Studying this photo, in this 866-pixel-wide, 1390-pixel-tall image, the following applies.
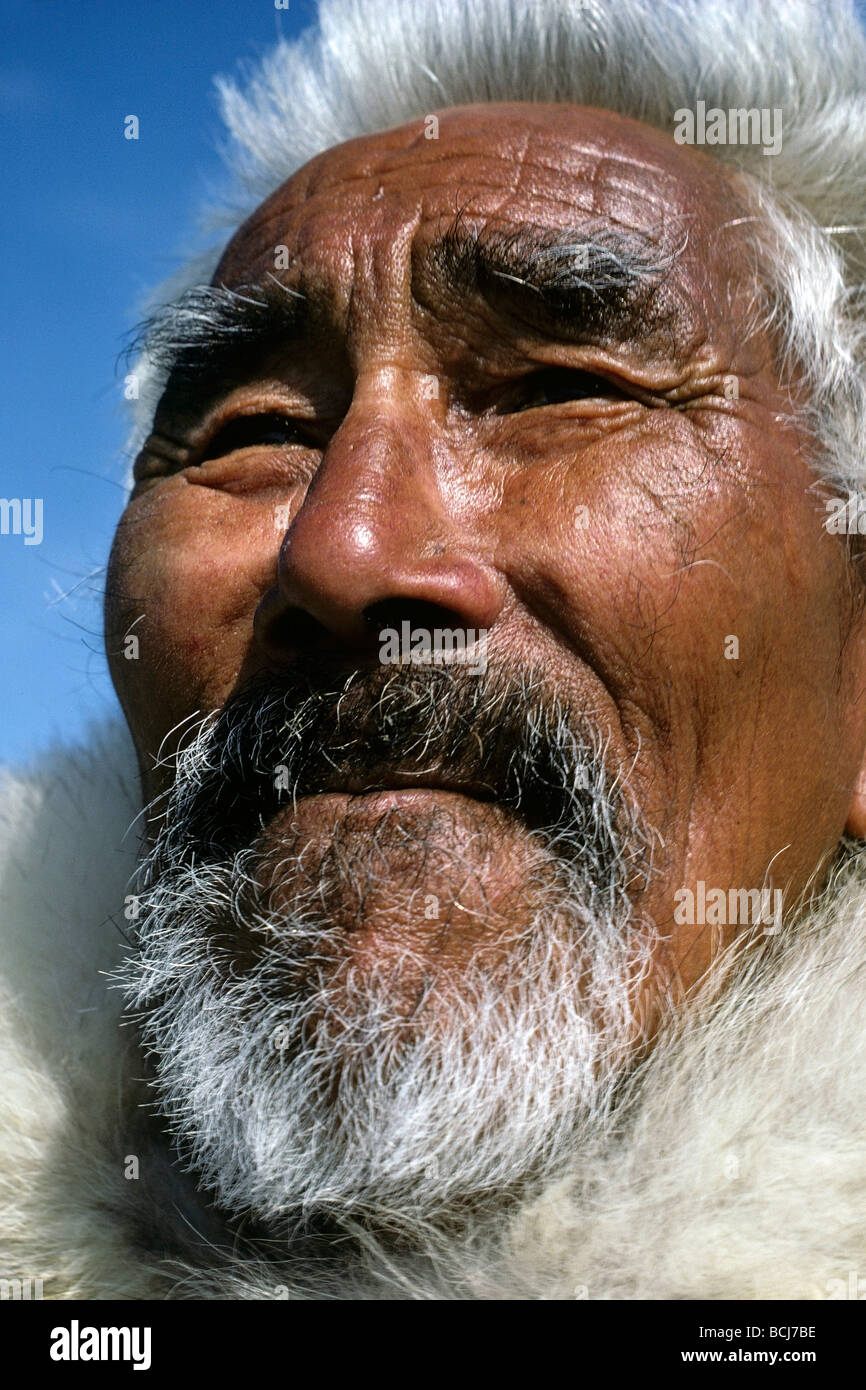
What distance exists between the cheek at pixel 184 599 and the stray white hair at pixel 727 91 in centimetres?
90

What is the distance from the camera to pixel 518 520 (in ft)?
6.10

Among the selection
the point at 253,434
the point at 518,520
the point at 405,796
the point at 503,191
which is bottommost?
the point at 405,796

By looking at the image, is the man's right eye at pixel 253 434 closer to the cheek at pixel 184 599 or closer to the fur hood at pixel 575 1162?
the cheek at pixel 184 599

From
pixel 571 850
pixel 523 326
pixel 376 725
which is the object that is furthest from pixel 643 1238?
pixel 523 326

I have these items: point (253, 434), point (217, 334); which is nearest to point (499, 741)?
point (253, 434)

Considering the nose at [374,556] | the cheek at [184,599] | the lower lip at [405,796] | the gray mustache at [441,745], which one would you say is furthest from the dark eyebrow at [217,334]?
the lower lip at [405,796]

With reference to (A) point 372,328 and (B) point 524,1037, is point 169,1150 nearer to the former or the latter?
(B) point 524,1037

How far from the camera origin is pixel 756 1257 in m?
1.52

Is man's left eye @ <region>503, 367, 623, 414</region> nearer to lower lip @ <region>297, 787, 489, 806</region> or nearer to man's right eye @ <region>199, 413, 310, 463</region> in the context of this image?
man's right eye @ <region>199, 413, 310, 463</region>

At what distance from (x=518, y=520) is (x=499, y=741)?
0.34 meters

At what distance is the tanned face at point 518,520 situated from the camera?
5.76ft

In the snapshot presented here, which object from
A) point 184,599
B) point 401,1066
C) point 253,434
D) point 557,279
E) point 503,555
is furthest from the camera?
point 253,434

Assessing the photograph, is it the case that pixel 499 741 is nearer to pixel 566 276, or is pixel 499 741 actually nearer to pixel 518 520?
pixel 518 520
